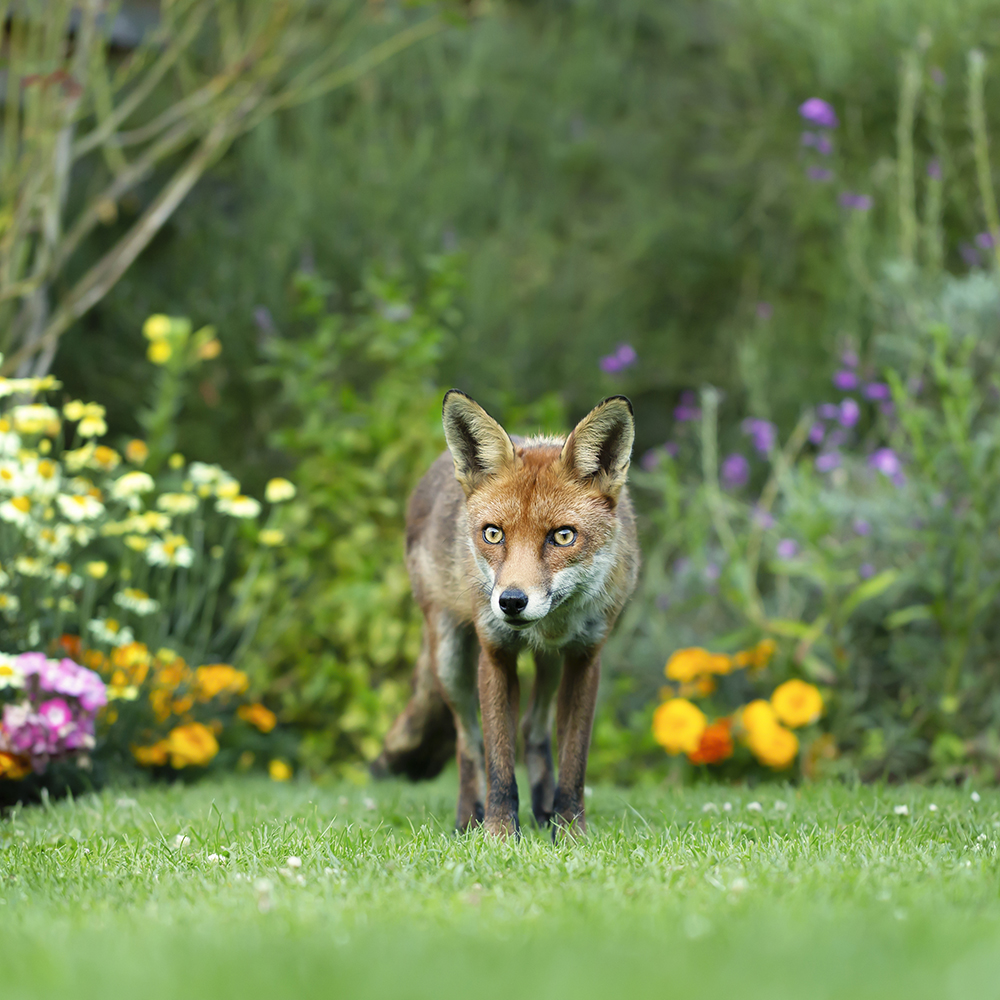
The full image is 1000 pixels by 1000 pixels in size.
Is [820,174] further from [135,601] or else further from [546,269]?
[135,601]

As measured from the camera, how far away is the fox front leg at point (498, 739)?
367 cm

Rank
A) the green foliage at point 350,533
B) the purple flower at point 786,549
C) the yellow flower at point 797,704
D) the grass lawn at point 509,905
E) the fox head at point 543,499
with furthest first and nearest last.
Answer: the green foliage at point 350,533
the purple flower at point 786,549
the yellow flower at point 797,704
the fox head at point 543,499
the grass lawn at point 509,905

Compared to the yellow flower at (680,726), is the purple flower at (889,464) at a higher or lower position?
higher

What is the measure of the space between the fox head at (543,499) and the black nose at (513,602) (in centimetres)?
5

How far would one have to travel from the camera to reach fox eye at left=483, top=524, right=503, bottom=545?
11.7 feet

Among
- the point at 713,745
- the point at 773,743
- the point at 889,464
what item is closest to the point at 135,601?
the point at 713,745

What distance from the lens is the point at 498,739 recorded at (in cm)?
372

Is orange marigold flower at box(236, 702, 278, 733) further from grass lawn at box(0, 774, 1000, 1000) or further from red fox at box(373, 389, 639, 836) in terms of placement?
red fox at box(373, 389, 639, 836)

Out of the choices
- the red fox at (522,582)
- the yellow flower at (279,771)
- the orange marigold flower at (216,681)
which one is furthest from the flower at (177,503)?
the red fox at (522,582)

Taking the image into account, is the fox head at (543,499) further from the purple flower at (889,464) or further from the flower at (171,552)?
the purple flower at (889,464)

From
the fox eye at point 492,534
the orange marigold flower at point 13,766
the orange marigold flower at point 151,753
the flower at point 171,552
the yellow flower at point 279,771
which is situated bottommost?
the yellow flower at point 279,771

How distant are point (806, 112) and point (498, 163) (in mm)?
2449

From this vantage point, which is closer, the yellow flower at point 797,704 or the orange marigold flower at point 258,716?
the yellow flower at point 797,704

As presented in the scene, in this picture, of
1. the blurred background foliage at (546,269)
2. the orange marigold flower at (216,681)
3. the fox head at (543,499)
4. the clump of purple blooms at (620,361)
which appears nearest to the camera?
the fox head at (543,499)
